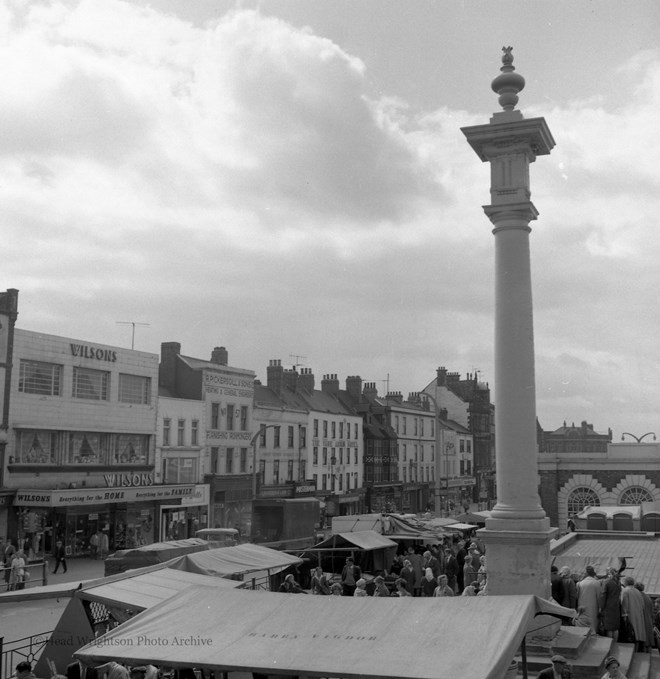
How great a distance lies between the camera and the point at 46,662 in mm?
11750

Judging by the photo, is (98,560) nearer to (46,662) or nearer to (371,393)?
(46,662)

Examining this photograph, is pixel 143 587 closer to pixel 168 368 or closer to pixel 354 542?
pixel 354 542

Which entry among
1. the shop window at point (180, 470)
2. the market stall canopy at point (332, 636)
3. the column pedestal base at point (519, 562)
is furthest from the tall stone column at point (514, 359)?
the shop window at point (180, 470)

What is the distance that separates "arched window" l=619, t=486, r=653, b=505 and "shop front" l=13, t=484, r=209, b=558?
912 inches

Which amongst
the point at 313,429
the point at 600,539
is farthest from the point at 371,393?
the point at 600,539

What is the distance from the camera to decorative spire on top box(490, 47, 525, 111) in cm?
1403

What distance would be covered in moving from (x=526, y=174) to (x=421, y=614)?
8.66m

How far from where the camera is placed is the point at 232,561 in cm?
1630

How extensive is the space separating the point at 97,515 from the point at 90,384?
6.17 meters

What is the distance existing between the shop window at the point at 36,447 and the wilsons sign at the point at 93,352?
3.86 meters

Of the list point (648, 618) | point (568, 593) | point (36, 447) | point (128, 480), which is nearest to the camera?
point (648, 618)

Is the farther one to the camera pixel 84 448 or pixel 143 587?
pixel 84 448

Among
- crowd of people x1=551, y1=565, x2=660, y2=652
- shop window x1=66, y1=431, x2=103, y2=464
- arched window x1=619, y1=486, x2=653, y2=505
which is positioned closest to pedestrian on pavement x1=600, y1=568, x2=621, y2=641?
crowd of people x1=551, y1=565, x2=660, y2=652

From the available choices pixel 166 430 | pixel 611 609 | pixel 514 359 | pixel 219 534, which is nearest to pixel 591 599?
pixel 611 609
